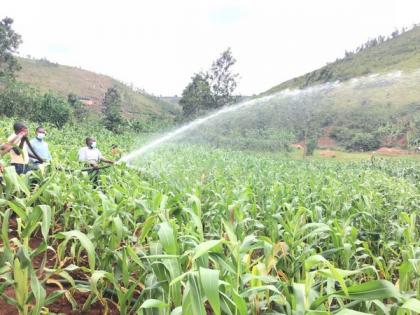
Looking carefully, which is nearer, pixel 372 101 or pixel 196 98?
pixel 196 98

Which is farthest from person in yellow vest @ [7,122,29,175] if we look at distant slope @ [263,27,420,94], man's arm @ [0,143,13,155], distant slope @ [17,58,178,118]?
distant slope @ [17,58,178,118]

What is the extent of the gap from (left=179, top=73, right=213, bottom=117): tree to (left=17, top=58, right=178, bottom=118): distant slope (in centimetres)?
2036

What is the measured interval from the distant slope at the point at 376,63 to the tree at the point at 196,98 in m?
16.4

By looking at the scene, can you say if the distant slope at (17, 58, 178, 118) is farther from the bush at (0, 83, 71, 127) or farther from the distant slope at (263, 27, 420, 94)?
the bush at (0, 83, 71, 127)

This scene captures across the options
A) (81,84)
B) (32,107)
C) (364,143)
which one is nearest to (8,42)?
(32,107)

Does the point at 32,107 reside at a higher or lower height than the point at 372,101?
higher

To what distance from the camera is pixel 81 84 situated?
86438 mm

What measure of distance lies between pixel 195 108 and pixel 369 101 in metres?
28.9

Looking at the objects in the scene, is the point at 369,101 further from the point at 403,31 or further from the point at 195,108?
the point at 403,31

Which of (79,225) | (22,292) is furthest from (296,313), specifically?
(79,225)

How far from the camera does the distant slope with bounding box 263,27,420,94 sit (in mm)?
57156

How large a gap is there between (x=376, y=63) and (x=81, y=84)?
6368 cm

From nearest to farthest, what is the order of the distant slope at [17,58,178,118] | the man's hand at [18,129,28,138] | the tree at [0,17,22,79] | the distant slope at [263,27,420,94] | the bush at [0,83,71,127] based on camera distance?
the man's hand at [18,129,28,138] → the bush at [0,83,71,127] → the tree at [0,17,22,79] → the distant slope at [263,27,420,94] → the distant slope at [17,58,178,118]

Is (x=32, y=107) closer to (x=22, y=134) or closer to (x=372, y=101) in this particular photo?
(x=22, y=134)
